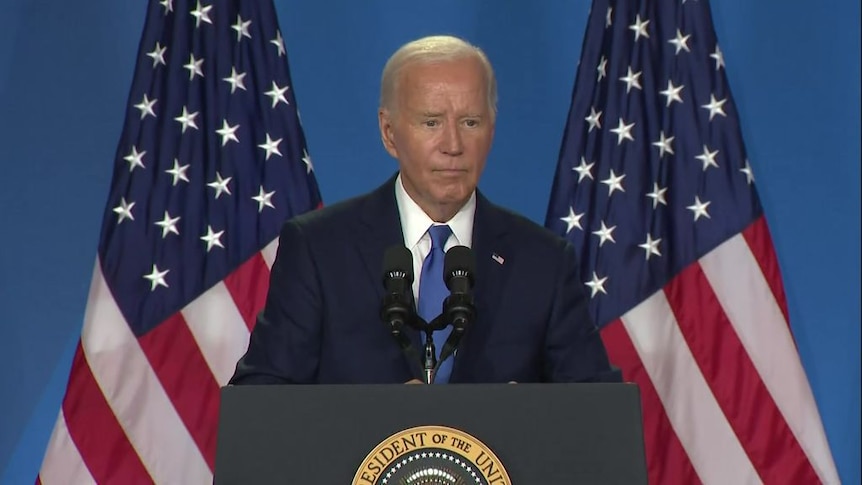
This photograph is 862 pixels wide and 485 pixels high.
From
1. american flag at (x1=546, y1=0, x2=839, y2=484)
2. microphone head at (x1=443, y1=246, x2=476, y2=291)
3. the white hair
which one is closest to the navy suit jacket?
the white hair

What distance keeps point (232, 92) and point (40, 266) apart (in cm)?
92

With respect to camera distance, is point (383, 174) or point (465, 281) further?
point (383, 174)

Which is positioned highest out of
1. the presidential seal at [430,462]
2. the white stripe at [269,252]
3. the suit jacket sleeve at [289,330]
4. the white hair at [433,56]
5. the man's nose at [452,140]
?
the white stripe at [269,252]

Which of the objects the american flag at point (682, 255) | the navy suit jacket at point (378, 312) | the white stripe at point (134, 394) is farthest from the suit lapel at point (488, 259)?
the white stripe at point (134, 394)

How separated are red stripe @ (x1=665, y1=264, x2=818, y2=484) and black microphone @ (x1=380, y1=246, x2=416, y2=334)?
2021mm

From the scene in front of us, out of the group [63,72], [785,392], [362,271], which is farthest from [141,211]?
[785,392]

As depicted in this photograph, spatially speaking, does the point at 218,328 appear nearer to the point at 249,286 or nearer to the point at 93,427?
the point at 249,286

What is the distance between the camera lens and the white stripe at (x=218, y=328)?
376 centimetres

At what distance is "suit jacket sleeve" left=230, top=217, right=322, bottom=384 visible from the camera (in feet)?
7.96

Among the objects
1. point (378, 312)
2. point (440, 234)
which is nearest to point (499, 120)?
point (440, 234)

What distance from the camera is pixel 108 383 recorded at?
3.66m

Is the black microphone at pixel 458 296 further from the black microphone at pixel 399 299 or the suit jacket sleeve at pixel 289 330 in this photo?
the suit jacket sleeve at pixel 289 330

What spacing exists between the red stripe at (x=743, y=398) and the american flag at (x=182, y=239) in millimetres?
1327

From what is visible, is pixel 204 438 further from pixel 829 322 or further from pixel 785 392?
pixel 829 322
